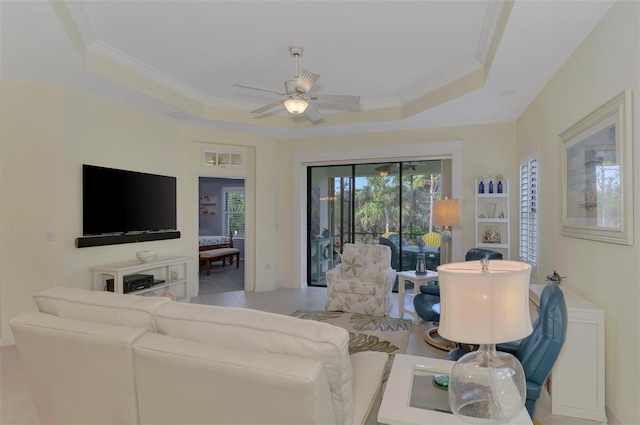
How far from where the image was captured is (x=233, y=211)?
988 cm

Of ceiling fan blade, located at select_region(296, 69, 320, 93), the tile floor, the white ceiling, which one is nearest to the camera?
the tile floor

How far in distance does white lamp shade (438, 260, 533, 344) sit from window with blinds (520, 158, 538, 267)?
3042mm

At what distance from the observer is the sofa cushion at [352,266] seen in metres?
4.84

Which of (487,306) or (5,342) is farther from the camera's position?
(5,342)

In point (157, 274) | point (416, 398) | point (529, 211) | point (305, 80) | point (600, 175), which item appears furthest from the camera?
point (157, 274)

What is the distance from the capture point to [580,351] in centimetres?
222

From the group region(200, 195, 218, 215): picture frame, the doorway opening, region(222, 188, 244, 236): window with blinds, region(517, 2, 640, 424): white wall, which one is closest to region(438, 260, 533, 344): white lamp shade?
region(517, 2, 640, 424): white wall

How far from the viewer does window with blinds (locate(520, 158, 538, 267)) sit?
386 centimetres

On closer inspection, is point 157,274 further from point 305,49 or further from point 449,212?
point 449,212

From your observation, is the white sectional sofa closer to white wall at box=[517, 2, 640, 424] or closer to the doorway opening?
white wall at box=[517, 2, 640, 424]

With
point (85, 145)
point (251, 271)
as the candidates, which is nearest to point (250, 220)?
point (251, 271)

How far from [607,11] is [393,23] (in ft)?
4.88

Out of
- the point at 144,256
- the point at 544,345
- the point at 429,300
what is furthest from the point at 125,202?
the point at 544,345

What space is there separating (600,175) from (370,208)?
3.93 m
